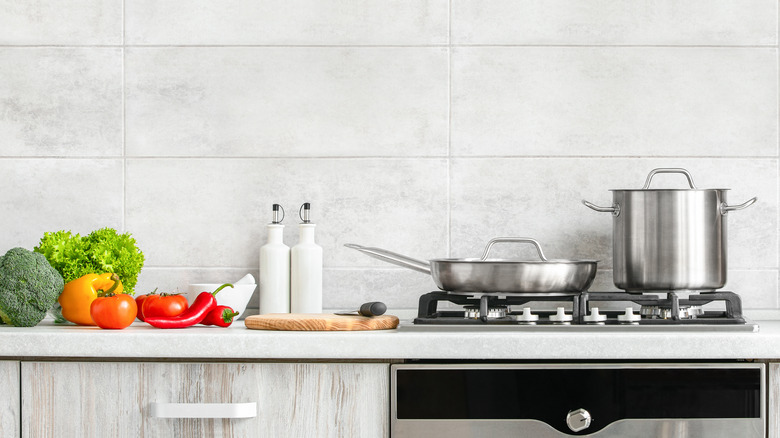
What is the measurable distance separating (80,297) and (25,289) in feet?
0.36

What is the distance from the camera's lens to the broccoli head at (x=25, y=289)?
4.92ft

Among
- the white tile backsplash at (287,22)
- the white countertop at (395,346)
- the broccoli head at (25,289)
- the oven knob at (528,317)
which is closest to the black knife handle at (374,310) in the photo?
the white countertop at (395,346)

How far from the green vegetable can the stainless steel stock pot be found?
44.9 inches

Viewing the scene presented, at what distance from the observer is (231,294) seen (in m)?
1.74

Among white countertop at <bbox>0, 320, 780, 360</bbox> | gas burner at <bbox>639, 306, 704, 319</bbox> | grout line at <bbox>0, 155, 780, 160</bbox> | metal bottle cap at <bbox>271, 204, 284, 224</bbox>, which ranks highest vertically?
grout line at <bbox>0, 155, 780, 160</bbox>

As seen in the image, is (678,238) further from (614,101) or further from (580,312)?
(614,101)

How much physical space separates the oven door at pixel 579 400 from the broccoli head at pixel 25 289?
728mm

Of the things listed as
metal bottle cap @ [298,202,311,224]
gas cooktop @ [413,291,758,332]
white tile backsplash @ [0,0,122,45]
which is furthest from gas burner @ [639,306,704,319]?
white tile backsplash @ [0,0,122,45]

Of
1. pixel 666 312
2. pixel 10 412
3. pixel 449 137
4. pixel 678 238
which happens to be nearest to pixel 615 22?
pixel 449 137

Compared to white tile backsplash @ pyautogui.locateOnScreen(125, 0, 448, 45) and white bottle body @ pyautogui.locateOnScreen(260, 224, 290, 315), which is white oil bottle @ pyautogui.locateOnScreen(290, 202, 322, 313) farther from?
white tile backsplash @ pyautogui.locateOnScreen(125, 0, 448, 45)

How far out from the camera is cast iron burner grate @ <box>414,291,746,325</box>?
1507 millimetres

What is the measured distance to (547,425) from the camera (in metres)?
1.36

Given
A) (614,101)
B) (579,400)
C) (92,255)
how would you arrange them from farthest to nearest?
(614,101), (92,255), (579,400)

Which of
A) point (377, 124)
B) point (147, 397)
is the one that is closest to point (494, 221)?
point (377, 124)
